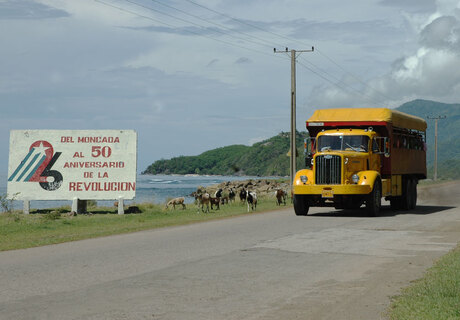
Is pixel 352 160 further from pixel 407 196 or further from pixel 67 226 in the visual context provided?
pixel 67 226

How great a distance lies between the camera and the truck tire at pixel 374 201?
22.2 metres

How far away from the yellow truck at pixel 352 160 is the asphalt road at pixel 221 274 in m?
4.81

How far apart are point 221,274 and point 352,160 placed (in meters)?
13.3

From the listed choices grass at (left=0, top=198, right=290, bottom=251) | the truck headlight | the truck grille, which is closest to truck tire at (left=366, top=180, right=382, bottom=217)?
the truck headlight

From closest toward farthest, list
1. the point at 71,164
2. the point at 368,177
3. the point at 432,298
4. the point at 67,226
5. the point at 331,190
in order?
the point at 432,298
the point at 67,226
the point at 368,177
the point at 331,190
the point at 71,164

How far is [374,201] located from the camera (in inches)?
878

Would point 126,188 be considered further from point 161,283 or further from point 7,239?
point 161,283

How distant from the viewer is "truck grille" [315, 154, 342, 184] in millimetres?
22281

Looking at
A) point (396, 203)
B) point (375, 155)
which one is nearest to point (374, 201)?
point (375, 155)

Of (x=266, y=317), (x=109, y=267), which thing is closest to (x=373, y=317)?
(x=266, y=317)

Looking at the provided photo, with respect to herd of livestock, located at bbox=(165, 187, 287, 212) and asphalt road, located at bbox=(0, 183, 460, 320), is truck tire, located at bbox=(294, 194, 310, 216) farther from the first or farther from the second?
asphalt road, located at bbox=(0, 183, 460, 320)

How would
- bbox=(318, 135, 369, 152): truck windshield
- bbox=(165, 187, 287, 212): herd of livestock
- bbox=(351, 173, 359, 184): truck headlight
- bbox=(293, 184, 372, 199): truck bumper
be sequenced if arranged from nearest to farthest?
bbox=(293, 184, 372, 199): truck bumper
bbox=(351, 173, 359, 184): truck headlight
bbox=(318, 135, 369, 152): truck windshield
bbox=(165, 187, 287, 212): herd of livestock

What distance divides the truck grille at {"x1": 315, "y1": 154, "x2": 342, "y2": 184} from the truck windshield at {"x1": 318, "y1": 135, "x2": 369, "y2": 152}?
76 centimetres

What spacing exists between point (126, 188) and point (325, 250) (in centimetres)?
1454
